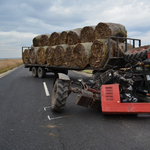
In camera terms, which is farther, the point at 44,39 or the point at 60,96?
the point at 44,39

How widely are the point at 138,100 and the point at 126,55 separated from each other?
6.30 feet

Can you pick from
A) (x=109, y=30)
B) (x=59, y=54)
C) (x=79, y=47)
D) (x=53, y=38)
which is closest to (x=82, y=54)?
(x=79, y=47)

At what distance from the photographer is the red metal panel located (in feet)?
15.5

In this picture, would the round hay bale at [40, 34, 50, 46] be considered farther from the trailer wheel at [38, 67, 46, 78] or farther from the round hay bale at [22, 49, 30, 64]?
the round hay bale at [22, 49, 30, 64]

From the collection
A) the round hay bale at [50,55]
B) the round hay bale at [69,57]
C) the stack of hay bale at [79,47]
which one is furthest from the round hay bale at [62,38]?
the round hay bale at [69,57]

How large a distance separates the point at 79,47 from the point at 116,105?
598 centimetres

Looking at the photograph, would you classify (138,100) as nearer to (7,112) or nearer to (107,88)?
(107,88)

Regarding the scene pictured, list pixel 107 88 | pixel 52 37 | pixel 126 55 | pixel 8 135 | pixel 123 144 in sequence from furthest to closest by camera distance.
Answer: pixel 52 37 → pixel 126 55 → pixel 107 88 → pixel 8 135 → pixel 123 144

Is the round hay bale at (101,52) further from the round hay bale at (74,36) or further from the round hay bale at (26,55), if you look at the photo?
the round hay bale at (26,55)

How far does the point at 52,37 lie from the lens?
557 inches

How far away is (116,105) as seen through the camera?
480 cm

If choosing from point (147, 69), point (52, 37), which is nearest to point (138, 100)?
point (147, 69)

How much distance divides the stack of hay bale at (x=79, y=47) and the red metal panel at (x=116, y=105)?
13.3 ft

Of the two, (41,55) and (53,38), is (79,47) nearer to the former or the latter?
(53,38)
